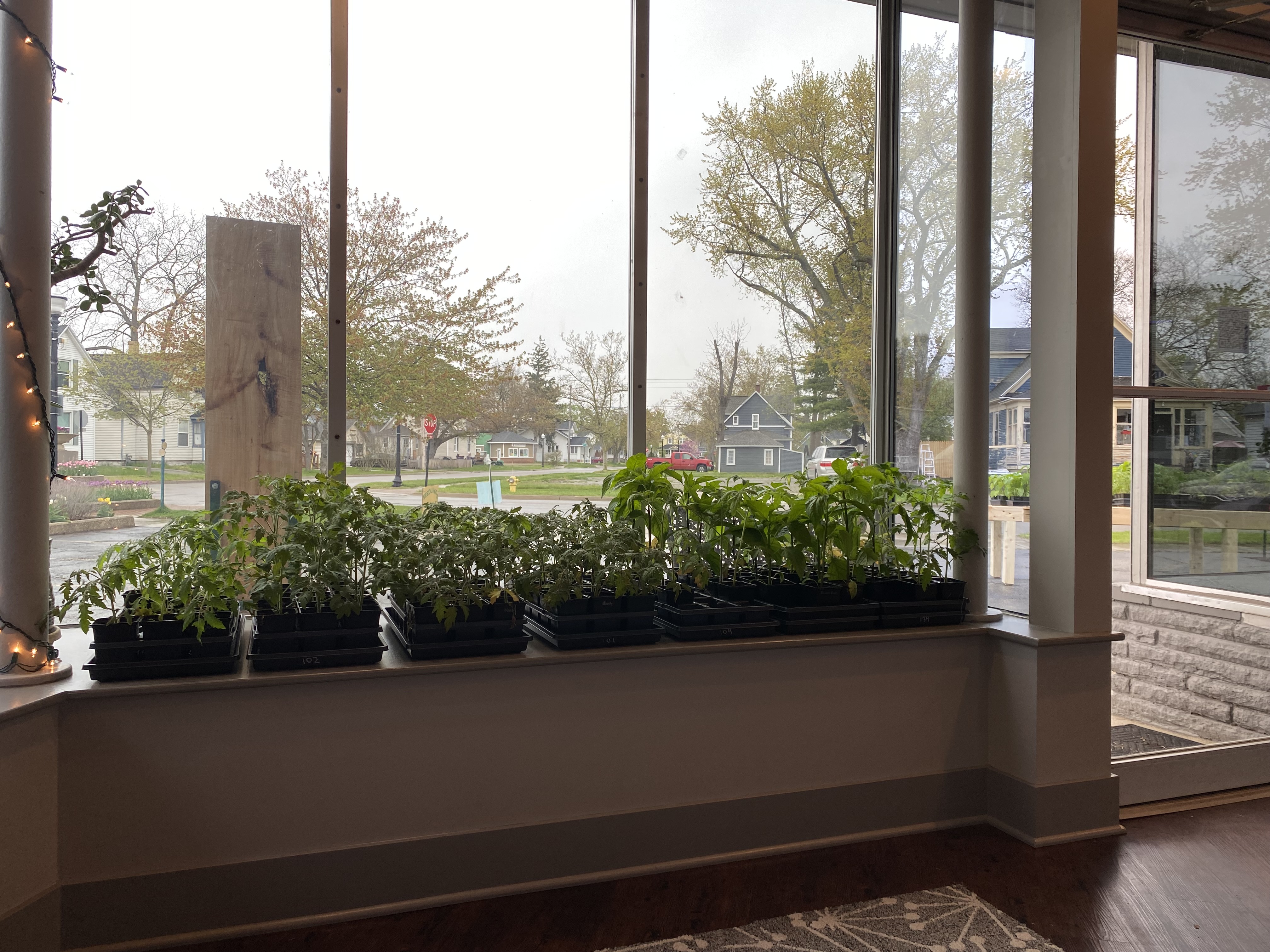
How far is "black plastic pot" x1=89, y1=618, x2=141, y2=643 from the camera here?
2205 mm

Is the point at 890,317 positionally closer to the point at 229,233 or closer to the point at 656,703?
the point at 656,703


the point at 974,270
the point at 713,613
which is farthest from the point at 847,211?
the point at 713,613

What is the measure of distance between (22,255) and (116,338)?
1.82 ft

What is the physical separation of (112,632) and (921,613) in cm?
250

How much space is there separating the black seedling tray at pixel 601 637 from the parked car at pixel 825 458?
4.04 ft

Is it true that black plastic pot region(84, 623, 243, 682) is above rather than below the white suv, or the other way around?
below

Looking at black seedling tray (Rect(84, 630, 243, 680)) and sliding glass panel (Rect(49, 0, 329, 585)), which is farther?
sliding glass panel (Rect(49, 0, 329, 585))

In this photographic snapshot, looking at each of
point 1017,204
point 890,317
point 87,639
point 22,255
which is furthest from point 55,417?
point 1017,204

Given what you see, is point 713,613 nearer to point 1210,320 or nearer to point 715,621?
point 715,621

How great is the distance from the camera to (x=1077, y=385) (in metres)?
3.02

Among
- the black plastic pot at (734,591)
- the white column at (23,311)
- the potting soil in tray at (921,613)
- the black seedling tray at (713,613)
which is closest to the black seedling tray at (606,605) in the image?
the black seedling tray at (713,613)

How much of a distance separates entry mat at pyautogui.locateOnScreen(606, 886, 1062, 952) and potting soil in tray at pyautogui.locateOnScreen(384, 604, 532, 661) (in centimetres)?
84

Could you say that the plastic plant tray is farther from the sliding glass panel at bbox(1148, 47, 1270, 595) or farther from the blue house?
the sliding glass panel at bbox(1148, 47, 1270, 595)

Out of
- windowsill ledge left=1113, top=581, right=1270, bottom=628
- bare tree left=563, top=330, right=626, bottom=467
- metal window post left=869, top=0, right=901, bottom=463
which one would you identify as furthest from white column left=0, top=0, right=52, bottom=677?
windowsill ledge left=1113, top=581, right=1270, bottom=628
